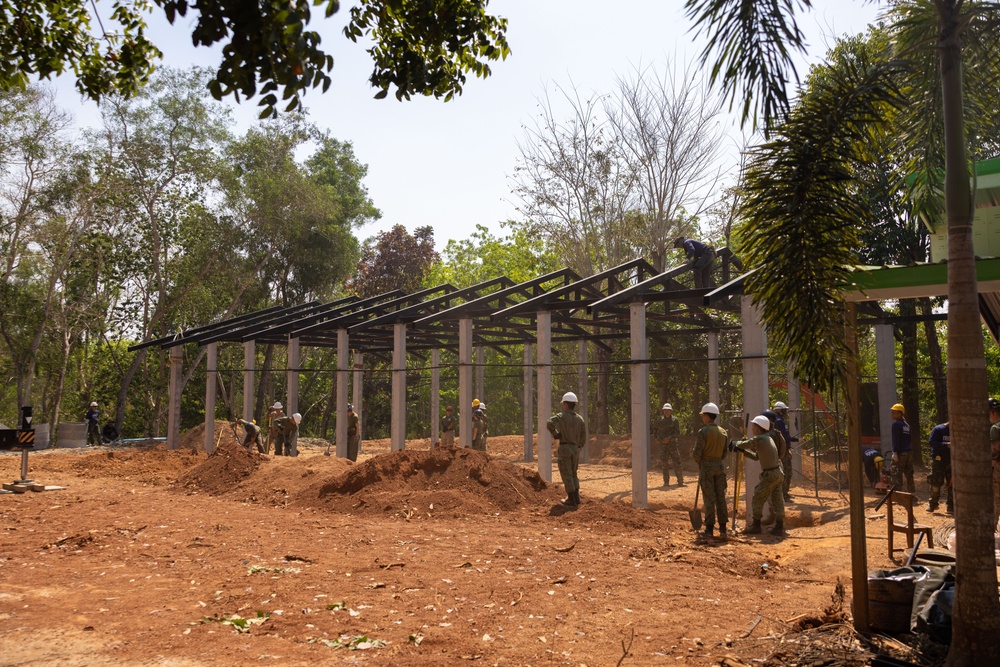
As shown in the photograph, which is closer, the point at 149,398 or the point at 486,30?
the point at 486,30

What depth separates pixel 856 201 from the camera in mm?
6258

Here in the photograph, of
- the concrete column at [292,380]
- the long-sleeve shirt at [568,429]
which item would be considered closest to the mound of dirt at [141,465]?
the concrete column at [292,380]

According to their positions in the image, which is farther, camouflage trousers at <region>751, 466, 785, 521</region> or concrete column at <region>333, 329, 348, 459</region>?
concrete column at <region>333, 329, 348, 459</region>

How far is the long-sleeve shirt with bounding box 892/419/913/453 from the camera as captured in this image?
45.7 ft

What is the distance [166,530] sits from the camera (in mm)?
11422

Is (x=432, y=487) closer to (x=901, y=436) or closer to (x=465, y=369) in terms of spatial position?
(x=465, y=369)

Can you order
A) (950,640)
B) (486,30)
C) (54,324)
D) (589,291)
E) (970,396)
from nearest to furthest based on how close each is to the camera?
1. (970,396)
2. (950,640)
3. (486,30)
4. (589,291)
5. (54,324)

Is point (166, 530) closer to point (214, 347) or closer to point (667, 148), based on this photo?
point (214, 347)

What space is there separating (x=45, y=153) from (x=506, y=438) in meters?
20.4

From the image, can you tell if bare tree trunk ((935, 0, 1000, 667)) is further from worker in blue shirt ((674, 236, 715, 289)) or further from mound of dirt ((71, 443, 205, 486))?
mound of dirt ((71, 443, 205, 486))

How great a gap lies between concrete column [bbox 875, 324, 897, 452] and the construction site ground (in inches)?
114

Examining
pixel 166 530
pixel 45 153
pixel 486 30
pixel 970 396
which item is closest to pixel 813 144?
pixel 970 396

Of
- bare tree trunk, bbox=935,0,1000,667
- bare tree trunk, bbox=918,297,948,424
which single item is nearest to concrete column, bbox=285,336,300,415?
bare tree trunk, bbox=918,297,948,424

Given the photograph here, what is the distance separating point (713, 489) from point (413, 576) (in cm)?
499
